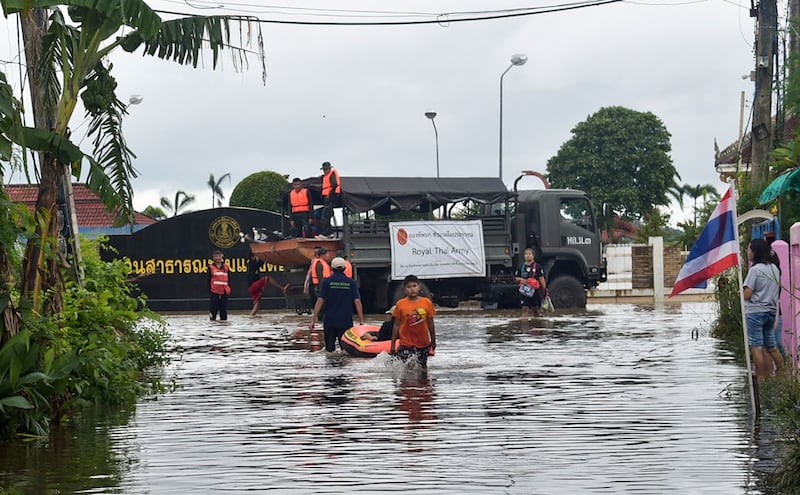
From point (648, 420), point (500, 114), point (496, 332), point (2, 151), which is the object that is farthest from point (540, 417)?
point (500, 114)

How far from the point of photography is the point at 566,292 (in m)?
38.5

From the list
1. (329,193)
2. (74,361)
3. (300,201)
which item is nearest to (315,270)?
(329,193)

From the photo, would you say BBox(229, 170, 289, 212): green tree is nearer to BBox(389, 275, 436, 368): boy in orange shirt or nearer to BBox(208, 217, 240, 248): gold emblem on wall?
BBox(208, 217, 240, 248): gold emblem on wall

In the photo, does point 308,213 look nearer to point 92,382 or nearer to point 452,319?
point 452,319

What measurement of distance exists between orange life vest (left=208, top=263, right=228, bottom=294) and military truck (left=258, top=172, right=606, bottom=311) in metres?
1.48

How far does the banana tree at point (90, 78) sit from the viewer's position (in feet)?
45.3

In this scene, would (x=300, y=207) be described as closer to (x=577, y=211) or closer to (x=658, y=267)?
(x=577, y=211)

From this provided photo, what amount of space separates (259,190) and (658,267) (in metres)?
25.3

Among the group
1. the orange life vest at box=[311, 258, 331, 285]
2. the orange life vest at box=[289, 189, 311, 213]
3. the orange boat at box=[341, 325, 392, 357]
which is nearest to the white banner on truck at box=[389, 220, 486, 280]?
the orange life vest at box=[289, 189, 311, 213]

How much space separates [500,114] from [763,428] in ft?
139

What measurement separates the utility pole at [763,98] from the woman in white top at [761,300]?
8.28 meters

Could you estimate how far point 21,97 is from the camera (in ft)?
41.4

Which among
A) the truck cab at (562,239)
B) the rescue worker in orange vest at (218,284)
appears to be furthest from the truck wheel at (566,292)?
the rescue worker in orange vest at (218,284)

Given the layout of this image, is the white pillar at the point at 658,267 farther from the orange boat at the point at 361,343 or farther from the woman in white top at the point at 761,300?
the woman in white top at the point at 761,300
